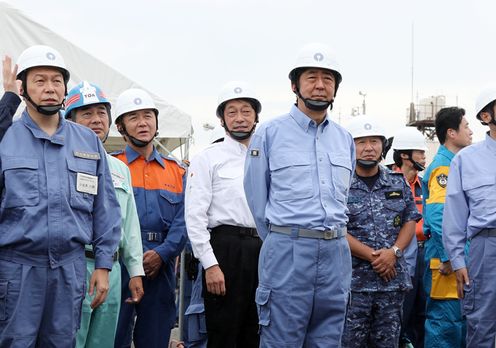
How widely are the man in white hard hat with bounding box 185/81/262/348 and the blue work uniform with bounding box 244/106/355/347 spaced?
670mm

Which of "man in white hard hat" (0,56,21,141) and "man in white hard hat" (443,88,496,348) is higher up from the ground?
"man in white hard hat" (0,56,21,141)

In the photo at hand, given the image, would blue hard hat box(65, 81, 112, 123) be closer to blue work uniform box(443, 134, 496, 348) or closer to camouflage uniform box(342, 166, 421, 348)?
camouflage uniform box(342, 166, 421, 348)

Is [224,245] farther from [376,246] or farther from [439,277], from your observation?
[439,277]

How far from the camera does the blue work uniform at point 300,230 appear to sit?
3787 millimetres

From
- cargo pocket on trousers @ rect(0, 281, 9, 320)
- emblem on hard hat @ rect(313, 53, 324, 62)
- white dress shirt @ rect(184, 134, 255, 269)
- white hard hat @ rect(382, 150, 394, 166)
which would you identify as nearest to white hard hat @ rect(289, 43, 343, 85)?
emblem on hard hat @ rect(313, 53, 324, 62)

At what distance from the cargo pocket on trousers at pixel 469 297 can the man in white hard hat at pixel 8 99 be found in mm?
3235

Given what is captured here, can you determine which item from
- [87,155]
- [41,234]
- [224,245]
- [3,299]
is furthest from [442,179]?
[3,299]

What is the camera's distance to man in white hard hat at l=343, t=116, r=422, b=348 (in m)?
5.01

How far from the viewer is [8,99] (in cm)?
365

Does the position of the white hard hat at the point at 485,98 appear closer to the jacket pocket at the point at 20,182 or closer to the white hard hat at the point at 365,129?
the white hard hat at the point at 365,129

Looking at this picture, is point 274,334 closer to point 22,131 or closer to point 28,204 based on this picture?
point 28,204

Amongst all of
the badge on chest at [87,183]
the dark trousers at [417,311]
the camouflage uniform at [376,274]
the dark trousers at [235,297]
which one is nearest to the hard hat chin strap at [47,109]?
the badge on chest at [87,183]

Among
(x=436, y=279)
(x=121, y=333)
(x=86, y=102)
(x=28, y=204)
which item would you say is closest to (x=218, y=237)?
(x=121, y=333)

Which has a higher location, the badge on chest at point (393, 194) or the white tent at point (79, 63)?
the white tent at point (79, 63)
